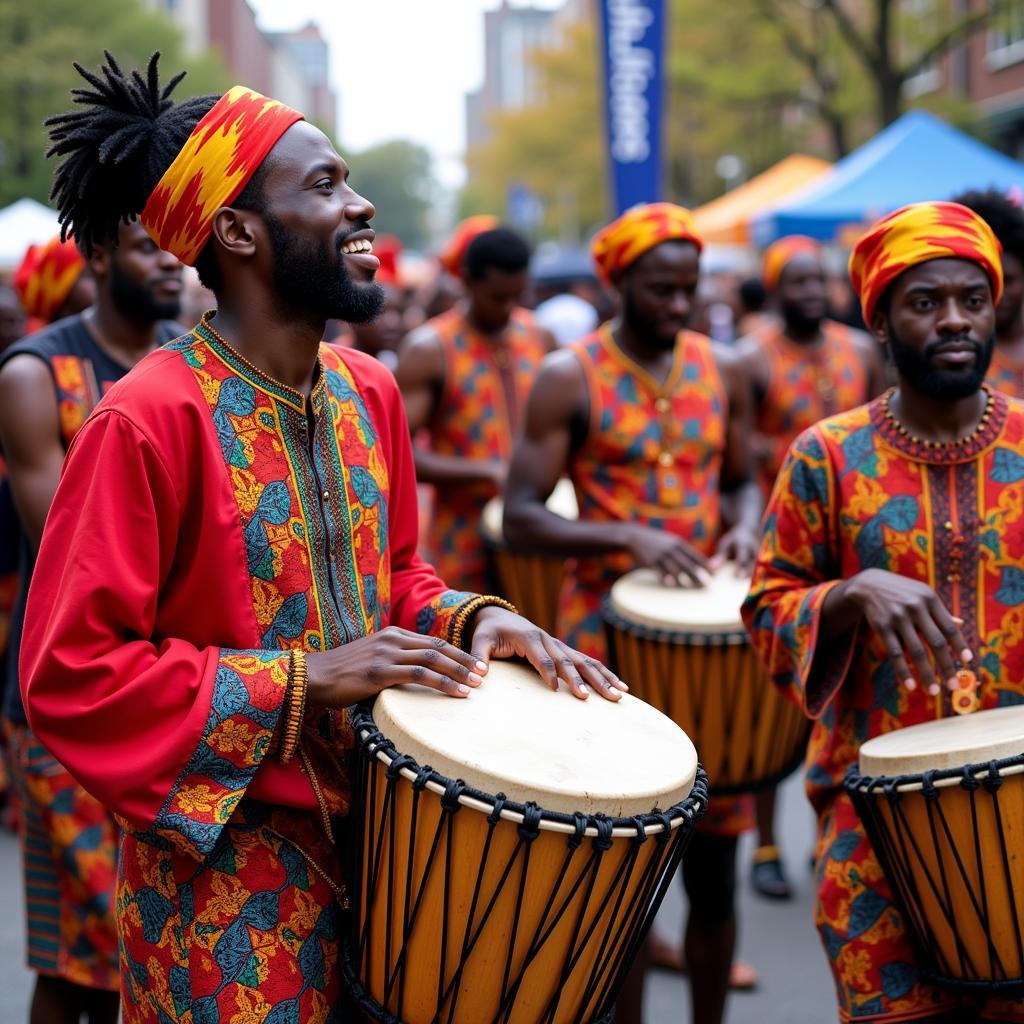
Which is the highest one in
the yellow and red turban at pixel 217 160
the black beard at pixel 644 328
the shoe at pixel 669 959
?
the yellow and red turban at pixel 217 160

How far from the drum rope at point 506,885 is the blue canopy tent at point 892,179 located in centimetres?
1153

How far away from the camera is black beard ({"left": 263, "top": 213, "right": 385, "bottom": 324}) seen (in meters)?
2.47

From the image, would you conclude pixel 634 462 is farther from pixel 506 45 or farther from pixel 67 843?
pixel 506 45

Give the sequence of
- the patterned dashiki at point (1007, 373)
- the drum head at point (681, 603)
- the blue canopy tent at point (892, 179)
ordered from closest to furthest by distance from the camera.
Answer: the drum head at point (681, 603)
the patterned dashiki at point (1007, 373)
the blue canopy tent at point (892, 179)

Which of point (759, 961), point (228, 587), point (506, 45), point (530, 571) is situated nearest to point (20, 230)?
point (530, 571)

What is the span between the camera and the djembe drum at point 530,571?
5594mm

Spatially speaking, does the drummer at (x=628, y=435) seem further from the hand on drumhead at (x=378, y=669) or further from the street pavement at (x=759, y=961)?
the hand on drumhead at (x=378, y=669)

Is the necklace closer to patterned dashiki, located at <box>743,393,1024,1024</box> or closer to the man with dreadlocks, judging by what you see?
patterned dashiki, located at <box>743,393,1024,1024</box>

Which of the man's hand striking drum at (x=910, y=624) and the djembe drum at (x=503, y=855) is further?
the man's hand striking drum at (x=910, y=624)

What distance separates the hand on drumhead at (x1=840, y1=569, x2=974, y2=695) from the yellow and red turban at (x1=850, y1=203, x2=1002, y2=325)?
69 centimetres

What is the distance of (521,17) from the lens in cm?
17312

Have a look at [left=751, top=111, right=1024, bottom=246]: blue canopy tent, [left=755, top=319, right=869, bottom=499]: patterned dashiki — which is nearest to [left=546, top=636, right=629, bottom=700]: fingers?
[left=755, top=319, right=869, bottom=499]: patterned dashiki

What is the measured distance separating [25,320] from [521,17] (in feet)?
577

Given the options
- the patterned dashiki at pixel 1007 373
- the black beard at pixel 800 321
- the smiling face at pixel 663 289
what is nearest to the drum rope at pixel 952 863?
the smiling face at pixel 663 289
